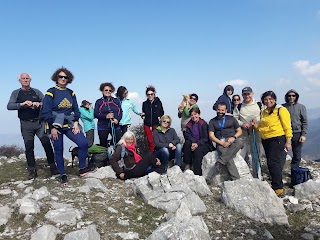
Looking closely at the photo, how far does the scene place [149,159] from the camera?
8422 mm

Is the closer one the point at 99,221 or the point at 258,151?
the point at 99,221

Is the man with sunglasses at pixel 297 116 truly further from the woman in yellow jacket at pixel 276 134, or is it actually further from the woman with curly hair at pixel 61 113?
the woman with curly hair at pixel 61 113

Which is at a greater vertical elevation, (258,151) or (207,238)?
(258,151)

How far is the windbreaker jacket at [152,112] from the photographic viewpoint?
1021 centimetres

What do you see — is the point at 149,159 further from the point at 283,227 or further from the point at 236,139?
the point at 283,227

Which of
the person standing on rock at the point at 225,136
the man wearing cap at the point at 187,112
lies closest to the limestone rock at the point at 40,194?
the person standing on rock at the point at 225,136

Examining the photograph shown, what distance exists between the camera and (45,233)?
4680 millimetres

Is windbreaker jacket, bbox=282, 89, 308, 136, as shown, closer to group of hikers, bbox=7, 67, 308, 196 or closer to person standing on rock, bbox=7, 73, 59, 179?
group of hikers, bbox=7, 67, 308, 196

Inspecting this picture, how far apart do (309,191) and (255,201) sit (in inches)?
72.0

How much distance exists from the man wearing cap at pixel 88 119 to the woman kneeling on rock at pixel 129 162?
2.74 meters

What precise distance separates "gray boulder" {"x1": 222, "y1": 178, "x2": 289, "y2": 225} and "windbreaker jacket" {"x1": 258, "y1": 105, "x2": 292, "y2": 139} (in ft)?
4.98

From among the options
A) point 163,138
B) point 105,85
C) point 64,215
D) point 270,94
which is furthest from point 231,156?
point 64,215

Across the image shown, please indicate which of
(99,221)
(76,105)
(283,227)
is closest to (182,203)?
(99,221)

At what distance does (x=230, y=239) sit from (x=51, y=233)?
3121 mm
